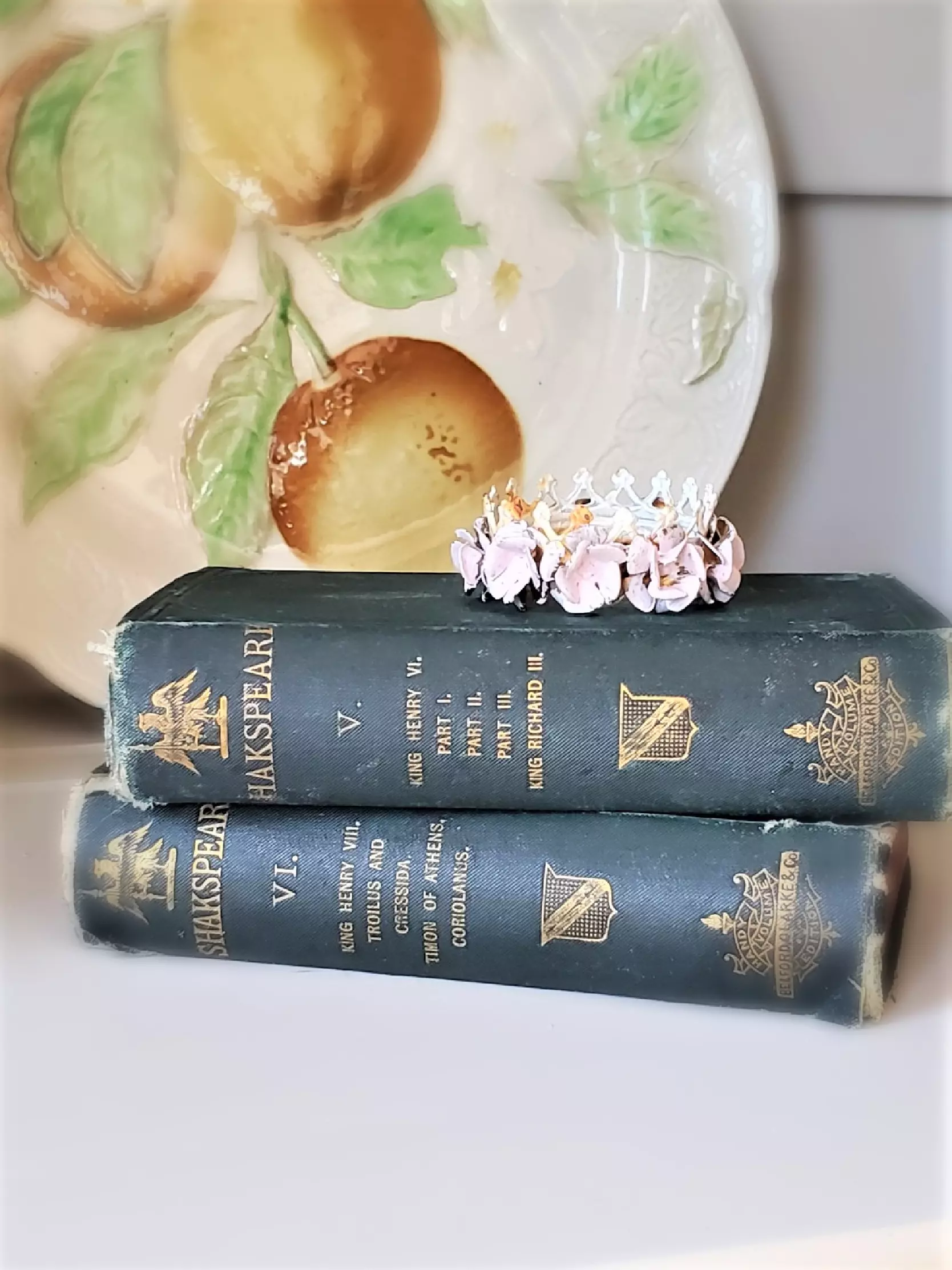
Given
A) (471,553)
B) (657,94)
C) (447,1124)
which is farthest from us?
(657,94)

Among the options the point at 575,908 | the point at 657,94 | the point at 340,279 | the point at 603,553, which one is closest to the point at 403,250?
the point at 340,279

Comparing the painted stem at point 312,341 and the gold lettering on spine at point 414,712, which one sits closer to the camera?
the gold lettering on spine at point 414,712

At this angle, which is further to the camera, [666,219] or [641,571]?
[666,219]

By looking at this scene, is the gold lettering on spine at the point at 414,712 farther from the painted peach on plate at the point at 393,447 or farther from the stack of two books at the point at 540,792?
the painted peach on plate at the point at 393,447

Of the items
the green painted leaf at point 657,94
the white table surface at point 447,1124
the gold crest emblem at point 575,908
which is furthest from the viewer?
the green painted leaf at point 657,94

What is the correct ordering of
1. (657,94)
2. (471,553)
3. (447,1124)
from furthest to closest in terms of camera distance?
(657,94)
(471,553)
(447,1124)

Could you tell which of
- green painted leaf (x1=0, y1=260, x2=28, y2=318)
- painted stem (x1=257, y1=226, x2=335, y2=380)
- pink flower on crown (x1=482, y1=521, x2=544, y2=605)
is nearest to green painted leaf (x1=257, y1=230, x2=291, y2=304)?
painted stem (x1=257, y1=226, x2=335, y2=380)

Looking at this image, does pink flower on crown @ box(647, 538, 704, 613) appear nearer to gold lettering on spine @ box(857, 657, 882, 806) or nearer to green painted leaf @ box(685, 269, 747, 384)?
gold lettering on spine @ box(857, 657, 882, 806)

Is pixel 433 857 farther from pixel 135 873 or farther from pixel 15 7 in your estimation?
pixel 15 7

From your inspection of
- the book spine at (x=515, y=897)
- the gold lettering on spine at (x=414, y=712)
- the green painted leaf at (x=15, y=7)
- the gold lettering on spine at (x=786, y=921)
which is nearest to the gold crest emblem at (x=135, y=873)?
the book spine at (x=515, y=897)
